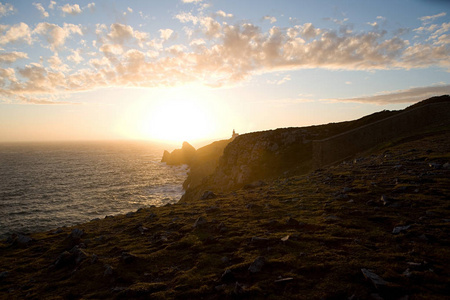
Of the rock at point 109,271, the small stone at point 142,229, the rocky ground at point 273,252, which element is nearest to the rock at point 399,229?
the rocky ground at point 273,252

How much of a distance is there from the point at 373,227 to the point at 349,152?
2191cm

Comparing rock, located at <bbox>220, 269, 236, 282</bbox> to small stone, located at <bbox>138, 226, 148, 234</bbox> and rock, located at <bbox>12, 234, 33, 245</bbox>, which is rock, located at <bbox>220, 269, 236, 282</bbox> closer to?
small stone, located at <bbox>138, 226, 148, 234</bbox>

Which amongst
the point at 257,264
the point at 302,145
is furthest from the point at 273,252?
the point at 302,145

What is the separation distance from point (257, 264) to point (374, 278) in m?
2.69

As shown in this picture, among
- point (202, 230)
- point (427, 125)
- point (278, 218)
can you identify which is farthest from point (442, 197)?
point (427, 125)

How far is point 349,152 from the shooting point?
2734 cm

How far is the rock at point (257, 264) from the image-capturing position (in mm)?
6129

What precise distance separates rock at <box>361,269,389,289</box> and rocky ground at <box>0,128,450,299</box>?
2 centimetres

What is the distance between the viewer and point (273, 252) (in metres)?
7.10

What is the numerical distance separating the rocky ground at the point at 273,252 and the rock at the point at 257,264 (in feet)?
0.09

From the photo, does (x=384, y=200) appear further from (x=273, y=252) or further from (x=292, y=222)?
(x=273, y=252)

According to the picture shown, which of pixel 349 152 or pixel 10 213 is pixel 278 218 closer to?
pixel 349 152

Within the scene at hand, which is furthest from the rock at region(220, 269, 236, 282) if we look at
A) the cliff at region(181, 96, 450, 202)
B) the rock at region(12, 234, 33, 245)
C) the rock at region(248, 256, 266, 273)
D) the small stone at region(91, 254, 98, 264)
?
the cliff at region(181, 96, 450, 202)

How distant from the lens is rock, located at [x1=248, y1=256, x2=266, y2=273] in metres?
6.13
